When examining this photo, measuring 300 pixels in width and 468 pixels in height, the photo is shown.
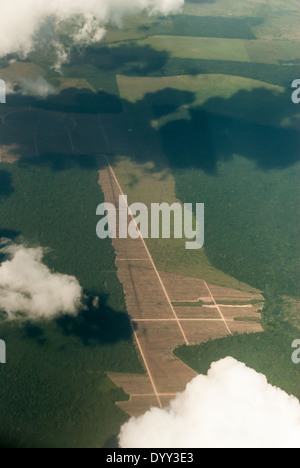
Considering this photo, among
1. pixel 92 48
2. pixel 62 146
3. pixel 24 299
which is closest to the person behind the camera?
pixel 24 299

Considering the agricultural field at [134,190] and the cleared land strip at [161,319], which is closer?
the agricultural field at [134,190]

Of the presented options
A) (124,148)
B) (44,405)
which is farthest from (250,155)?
(44,405)

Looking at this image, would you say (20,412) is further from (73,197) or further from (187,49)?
(187,49)

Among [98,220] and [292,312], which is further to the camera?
[98,220]

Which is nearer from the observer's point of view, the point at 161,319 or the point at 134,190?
the point at 161,319

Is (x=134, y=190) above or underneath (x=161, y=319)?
above

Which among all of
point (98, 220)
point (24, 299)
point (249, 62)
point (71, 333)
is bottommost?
point (71, 333)

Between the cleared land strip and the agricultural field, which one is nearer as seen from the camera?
the agricultural field

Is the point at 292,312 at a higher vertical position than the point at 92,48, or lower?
lower
